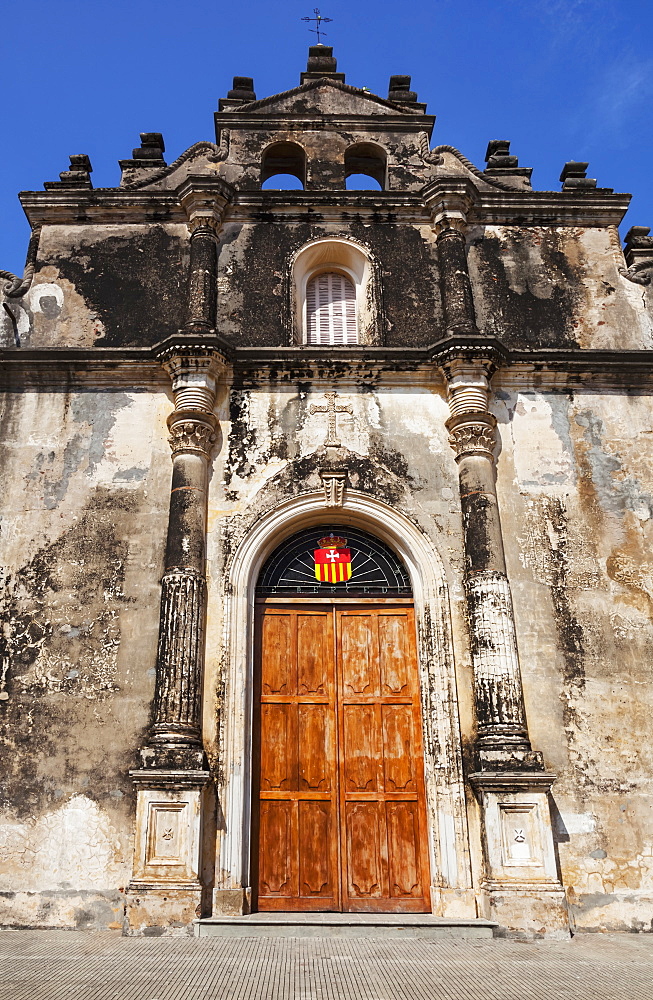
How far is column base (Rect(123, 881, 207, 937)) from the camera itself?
27.3 ft

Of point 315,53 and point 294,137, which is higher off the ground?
point 315,53

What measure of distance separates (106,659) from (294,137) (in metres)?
8.75

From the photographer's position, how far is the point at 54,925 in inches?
344

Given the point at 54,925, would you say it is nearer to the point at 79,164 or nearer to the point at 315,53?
the point at 79,164

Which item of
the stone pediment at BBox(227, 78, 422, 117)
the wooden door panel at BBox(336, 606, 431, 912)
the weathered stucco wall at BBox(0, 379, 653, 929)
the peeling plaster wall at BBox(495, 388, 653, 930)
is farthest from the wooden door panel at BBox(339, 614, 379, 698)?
the stone pediment at BBox(227, 78, 422, 117)

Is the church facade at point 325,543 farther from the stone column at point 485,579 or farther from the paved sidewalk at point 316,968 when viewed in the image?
the paved sidewalk at point 316,968

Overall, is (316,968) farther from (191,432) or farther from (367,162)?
(367,162)

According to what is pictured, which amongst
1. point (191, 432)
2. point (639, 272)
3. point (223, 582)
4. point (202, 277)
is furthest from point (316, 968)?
point (639, 272)

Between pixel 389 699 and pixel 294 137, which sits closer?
pixel 389 699

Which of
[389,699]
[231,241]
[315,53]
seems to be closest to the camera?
[389,699]

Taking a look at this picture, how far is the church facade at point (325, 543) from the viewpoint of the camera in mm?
9062

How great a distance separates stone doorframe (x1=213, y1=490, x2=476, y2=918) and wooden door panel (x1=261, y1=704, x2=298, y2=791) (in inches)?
9.7

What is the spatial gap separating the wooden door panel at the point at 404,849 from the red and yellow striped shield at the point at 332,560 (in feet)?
9.37

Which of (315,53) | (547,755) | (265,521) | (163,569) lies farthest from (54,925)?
(315,53)
